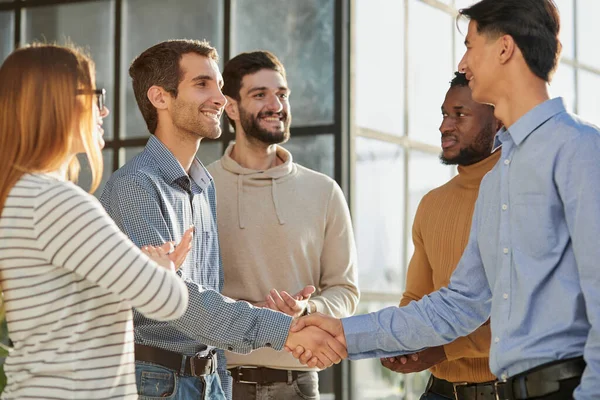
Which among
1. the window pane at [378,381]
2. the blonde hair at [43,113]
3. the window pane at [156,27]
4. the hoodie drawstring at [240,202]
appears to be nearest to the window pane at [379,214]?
the window pane at [378,381]

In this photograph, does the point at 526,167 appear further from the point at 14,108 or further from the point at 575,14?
the point at 575,14

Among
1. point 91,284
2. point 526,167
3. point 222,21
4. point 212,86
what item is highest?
point 222,21

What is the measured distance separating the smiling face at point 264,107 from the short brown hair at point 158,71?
75 centimetres

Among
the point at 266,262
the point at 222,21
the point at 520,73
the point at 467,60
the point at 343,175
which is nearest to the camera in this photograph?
the point at 520,73

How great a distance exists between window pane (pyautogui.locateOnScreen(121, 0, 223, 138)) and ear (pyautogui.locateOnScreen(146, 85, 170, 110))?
3.60 metres

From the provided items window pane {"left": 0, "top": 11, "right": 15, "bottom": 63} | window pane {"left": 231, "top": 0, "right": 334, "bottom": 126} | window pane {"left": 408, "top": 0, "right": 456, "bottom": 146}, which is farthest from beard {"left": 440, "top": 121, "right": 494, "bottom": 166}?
window pane {"left": 0, "top": 11, "right": 15, "bottom": 63}

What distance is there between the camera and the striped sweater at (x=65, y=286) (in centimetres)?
Result: 245

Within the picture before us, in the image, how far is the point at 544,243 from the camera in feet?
9.08

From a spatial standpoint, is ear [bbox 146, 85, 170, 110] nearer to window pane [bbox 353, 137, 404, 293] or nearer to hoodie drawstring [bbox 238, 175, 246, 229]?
hoodie drawstring [bbox 238, 175, 246, 229]

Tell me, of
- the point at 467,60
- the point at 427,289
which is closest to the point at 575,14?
the point at 427,289

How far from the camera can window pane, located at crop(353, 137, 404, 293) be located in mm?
7344

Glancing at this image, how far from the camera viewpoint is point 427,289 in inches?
166

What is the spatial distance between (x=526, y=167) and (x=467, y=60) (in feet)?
1.79

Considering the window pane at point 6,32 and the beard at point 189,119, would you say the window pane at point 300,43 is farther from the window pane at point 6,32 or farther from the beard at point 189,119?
the beard at point 189,119
